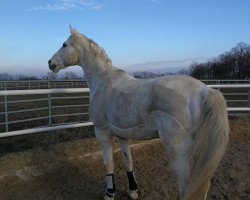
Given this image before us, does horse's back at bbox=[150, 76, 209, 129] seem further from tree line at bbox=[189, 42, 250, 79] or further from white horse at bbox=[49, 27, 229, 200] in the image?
tree line at bbox=[189, 42, 250, 79]

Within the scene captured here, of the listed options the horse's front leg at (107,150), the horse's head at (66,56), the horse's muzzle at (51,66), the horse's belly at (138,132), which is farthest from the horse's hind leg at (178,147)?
the horse's muzzle at (51,66)

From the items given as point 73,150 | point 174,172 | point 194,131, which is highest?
point 194,131

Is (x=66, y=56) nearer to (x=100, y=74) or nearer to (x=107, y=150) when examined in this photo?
(x=100, y=74)

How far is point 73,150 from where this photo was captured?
5859mm

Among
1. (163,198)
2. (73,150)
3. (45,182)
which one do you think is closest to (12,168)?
(45,182)

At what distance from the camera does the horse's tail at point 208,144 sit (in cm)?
298

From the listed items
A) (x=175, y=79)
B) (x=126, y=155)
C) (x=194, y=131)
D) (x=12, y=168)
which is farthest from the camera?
(x=12, y=168)

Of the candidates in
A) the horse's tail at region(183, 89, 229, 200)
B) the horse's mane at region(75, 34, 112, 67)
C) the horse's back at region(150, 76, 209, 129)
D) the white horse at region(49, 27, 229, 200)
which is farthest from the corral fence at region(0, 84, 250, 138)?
the horse's tail at region(183, 89, 229, 200)

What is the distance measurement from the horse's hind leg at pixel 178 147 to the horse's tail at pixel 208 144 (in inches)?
3.0

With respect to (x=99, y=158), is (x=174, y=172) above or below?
above

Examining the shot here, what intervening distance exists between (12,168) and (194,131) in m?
3.14

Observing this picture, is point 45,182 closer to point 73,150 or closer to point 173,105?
point 73,150

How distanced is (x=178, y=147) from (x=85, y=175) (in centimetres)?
268

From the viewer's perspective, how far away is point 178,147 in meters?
3.09
